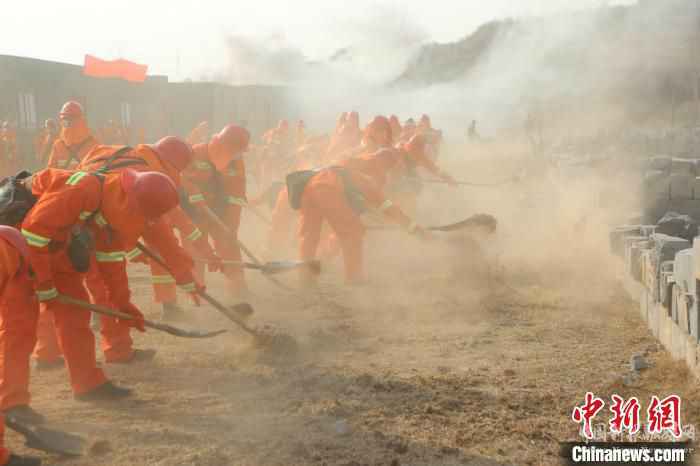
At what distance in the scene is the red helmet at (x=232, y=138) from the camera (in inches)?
306

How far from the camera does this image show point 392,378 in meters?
4.94

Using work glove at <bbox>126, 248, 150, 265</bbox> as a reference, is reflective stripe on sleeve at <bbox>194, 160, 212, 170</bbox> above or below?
above

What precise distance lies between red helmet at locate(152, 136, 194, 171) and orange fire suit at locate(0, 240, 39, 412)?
7.32ft

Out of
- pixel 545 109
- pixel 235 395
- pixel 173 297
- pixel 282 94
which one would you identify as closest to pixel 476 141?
pixel 545 109

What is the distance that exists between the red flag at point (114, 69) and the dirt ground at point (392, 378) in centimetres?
1937

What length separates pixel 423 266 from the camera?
9.02 meters

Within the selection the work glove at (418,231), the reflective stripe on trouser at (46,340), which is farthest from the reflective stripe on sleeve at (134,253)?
the work glove at (418,231)

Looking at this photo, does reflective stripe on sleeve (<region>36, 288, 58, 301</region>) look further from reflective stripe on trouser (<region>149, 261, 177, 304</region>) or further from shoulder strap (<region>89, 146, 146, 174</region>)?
reflective stripe on trouser (<region>149, 261, 177, 304</region>)

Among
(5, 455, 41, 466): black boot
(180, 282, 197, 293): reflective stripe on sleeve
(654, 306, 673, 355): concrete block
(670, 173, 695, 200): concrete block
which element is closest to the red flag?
(670, 173, 695, 200): concrete block

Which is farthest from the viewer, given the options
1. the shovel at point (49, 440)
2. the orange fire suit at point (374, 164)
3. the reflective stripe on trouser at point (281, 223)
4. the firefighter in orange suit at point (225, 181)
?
the reflective stripe on trouser at point (281, 223)

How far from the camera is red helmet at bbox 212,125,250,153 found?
777cm

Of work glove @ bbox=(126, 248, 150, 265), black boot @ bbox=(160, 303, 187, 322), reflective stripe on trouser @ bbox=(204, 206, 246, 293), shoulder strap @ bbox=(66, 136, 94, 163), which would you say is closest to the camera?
work glove @ bbox=(126, 248, 150, 265)

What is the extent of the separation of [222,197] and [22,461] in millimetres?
4489

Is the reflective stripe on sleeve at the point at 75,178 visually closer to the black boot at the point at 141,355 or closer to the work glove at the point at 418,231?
the black boot at the point at 141,355
